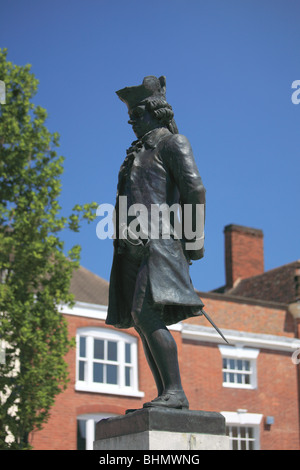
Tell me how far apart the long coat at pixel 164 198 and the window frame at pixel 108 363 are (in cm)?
1900

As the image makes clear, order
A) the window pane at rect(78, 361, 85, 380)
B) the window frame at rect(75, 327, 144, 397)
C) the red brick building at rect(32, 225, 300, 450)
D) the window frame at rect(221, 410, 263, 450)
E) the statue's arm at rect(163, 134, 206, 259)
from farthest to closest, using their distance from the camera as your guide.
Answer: the window frame at rect(221, 410, 263, 450) → the window pane at rect(78, 361, 85, 380) → the window frame at rect(75, 327, 144, 397) → the red brick building at rect(32, 225, 300, 450) → the statue's arm at rect(163, 134, 206, 259)

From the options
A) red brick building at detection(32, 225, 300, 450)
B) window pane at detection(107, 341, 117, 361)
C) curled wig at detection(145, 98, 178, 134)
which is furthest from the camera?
window pane at detection(107, 341, 117, 361)

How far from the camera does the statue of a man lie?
16.5 feet

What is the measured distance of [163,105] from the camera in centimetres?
573

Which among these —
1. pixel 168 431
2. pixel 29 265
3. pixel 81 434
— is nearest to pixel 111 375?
pixel 81 434

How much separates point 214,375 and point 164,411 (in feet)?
74.2

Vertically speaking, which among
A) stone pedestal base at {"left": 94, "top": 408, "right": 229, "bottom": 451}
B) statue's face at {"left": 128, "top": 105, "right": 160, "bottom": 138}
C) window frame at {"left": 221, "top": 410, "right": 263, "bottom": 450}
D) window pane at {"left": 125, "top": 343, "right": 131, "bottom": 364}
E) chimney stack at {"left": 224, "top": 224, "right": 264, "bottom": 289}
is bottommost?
stone pedestal base at {"left": 94, "top": 408, "right": 229, "bottom": 451}

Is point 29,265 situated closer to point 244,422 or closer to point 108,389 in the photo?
point 108,389

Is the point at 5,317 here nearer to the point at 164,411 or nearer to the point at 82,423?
the point at 82,423

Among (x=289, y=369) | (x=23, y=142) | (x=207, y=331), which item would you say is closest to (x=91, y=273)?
(x=207, y=331)

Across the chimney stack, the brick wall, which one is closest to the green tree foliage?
the brick wall

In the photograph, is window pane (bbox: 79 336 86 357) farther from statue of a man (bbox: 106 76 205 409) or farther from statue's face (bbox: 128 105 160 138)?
statue's face (bbox: 128 105 160 138)

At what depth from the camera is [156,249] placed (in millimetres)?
5203

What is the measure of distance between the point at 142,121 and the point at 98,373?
1973 centimetres
